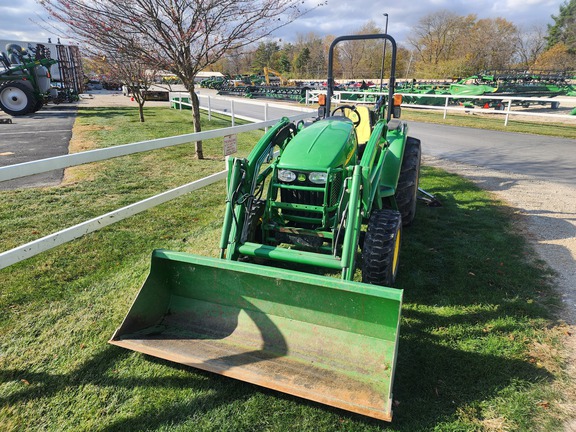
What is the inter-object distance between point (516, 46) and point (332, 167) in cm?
6906

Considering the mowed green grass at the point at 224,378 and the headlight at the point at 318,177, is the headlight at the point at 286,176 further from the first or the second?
the mowed green grass at the point at 224,378

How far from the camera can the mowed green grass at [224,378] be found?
2.43 metres

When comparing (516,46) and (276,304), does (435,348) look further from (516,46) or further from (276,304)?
(516,46)

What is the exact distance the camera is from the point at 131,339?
9.18 feet

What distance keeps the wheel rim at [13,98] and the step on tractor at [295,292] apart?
18.7 metres

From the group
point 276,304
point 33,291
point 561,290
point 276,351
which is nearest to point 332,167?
point 276,304

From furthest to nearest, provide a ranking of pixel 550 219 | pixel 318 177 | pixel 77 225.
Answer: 1. pixel 550 219
2. pixel 77 225
3. pixel 318 177

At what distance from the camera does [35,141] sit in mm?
11836

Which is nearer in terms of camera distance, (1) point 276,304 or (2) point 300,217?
(1) point 276,304

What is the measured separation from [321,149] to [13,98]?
19612mm

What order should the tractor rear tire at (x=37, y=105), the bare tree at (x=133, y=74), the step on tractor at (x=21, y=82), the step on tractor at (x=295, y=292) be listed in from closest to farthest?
the step on tractor at (x=295, y=292), the bare tree at (x=133, y=74), the step on tractor at (x=21, y=82), the tractor rear tire at (x=37, y=105)

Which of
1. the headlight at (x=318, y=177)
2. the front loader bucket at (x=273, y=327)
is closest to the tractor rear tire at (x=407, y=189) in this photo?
the headlight at (x=318, y=177)

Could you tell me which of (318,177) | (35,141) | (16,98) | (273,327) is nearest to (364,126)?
(318,177)

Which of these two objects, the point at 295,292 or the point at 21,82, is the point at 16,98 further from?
the point at 295,292
